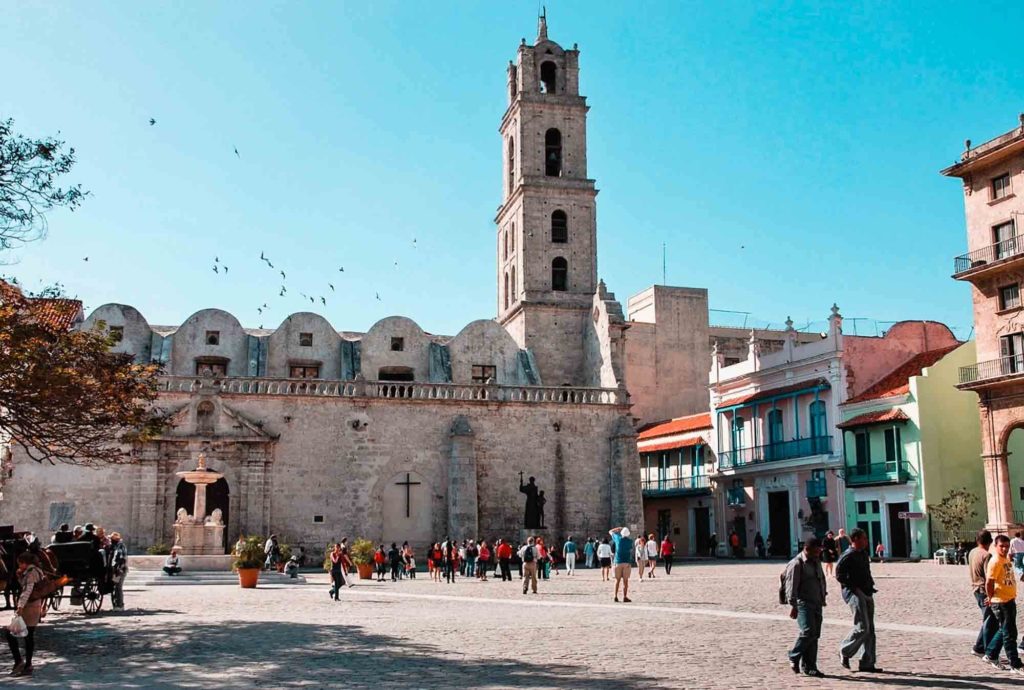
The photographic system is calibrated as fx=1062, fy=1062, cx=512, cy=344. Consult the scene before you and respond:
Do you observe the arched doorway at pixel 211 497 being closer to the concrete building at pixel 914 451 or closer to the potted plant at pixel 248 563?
the potted plant at pixel 248 563

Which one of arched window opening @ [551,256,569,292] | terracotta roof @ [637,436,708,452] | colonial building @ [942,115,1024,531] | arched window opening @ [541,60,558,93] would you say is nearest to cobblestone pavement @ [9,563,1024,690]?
colonial building @ [942,115,1024,531]

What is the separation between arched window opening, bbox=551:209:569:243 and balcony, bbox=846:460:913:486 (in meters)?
15.1

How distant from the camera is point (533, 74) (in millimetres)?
46938

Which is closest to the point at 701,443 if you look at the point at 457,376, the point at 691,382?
the point at 691,382

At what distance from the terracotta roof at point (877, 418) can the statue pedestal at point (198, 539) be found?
22.8 meters

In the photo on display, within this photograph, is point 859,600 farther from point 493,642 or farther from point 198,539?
point 198,539

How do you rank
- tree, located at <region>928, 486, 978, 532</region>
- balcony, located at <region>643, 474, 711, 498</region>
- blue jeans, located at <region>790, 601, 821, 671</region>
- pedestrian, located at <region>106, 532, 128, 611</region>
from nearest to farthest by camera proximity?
blue jeans, located at <region>790, 601, 821, 671</region>, pedestrian, located at <region>106, 532, 128, 611</region>, tree, located at <region>928, 486, 978, 532</region>, balcony, located at <region>643, 474, 711, 498</region>

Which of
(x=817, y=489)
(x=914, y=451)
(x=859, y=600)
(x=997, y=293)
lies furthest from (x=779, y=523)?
(x=859, y=600)

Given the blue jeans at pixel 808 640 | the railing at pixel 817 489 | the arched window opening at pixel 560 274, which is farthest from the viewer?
the arched window opening at pixel 560 274

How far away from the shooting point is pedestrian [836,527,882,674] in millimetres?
10789

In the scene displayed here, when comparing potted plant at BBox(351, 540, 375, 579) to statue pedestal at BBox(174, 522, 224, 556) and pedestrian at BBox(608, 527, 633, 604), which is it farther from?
pedestrian at BBox(608, 527, 633, 604)

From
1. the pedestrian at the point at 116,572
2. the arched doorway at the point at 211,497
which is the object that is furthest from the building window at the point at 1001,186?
the pedestrian at the point at 116,572

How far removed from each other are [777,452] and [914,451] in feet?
23.2

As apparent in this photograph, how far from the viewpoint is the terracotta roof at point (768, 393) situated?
4153 cm
